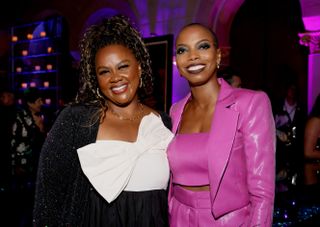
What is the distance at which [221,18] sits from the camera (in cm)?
725

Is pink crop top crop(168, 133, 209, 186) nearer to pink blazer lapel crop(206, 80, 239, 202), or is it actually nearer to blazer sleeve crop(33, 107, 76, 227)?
pink blazer lapel crop(206, 80, 239, 202)

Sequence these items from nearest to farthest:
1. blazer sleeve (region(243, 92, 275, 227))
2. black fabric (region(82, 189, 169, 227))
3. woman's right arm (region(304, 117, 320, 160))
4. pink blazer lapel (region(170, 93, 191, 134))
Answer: blazer sleeve (region(243, 92, 275, 227)), black fabric (region(82, 189, 169, 227)), pink blazer lapel (region(170, 93, 191, 134)), woman's right arm (region(304, 117, 320, 160))

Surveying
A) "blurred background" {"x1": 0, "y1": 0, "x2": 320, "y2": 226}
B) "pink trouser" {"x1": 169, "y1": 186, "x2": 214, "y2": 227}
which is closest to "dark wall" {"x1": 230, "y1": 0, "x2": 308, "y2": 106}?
"blurred background" {"x1": 0, "y1": 0, "x2": 320, "y2": 226}

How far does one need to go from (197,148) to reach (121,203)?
1.53 ft

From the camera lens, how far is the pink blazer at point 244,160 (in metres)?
1.78

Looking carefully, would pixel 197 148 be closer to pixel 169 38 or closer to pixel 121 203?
pixel 121 203

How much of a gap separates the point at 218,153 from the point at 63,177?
2.52 ft

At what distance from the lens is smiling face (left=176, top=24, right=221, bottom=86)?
197cm

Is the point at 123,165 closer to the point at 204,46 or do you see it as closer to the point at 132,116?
the point at 132,116

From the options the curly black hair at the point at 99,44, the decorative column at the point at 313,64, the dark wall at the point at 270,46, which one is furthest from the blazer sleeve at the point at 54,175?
the dark wall at the point at 270,46

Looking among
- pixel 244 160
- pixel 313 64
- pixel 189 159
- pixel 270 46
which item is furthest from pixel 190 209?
pixel 270 46

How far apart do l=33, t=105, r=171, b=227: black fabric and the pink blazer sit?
623 millimetres

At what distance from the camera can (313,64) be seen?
6781 millimetres

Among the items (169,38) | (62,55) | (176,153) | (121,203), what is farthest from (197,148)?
(62,55)
